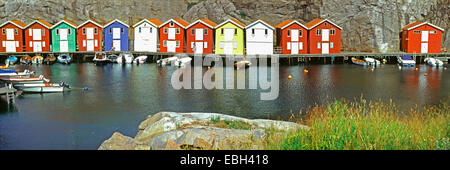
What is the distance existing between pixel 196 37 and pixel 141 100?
35.9 metres

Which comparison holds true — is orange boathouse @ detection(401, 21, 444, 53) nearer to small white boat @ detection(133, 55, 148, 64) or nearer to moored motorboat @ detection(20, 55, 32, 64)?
small white boat @ detection(133, 55, 148, 64)

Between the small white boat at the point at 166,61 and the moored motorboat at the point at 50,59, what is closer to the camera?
the small white boat at the point at 166,61

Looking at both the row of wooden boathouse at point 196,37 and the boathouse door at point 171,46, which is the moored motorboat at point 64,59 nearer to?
the row of wooden boathouse at point 196,37

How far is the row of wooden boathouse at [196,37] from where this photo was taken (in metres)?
66.3

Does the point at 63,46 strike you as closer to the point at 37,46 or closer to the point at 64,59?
the point at 37,46

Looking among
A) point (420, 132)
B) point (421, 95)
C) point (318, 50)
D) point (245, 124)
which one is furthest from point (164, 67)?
point (420, 132)

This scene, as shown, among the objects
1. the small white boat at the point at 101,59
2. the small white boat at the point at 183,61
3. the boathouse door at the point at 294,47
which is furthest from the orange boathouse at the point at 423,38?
the small white boat at the point at 101,59

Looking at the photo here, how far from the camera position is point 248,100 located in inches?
1294

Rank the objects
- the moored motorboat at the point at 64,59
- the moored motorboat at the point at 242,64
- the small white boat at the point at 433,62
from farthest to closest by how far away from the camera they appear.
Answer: the moored motorboat at the point at 64,59, the small white boat at the point at 433,62, the moored motorboat at the point at 242,64

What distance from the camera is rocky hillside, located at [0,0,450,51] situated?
7744cm

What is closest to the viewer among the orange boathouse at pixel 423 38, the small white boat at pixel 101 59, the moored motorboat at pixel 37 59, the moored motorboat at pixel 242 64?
the moored motorboat at pixel 242 64

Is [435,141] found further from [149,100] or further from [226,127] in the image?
[149,100]
